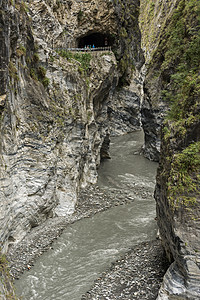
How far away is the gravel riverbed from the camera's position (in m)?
10.1

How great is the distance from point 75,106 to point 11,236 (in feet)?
38.4

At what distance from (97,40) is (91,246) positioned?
29.5 metres

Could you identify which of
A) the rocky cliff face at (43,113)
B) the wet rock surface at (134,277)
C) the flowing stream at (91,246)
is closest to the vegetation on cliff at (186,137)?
the wet rock surface at (134,277)

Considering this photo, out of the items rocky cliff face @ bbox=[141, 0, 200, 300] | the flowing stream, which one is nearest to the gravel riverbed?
the flowing stream

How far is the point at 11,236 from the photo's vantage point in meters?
13.0

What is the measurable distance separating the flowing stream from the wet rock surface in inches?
24.3

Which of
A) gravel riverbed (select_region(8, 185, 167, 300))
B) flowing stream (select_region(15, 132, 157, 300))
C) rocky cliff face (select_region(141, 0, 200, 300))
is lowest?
flowing stream (select_region(15, 132, 157, 300))

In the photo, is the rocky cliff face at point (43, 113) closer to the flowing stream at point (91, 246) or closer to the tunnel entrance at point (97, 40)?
the flowing stream at point (91, 246)

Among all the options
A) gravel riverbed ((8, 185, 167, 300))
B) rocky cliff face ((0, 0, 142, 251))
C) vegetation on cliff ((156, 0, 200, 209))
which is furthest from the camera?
rocky cliff face ((0, 0, 142, 251))

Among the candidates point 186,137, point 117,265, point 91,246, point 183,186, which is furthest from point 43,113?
point 183,186

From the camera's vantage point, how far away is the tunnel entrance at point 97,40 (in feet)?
110

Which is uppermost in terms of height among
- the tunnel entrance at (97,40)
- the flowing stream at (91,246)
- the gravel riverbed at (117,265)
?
the tunnel entrance at (97,40)

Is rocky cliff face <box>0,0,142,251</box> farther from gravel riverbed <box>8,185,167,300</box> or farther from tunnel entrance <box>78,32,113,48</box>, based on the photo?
tunnel entrance <box>78,32,113,48</box>

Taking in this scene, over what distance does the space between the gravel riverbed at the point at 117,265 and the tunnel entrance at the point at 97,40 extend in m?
25.2
